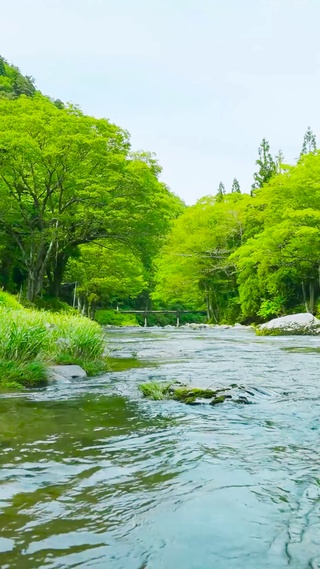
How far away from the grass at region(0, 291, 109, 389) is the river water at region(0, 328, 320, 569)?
1004 millimetres

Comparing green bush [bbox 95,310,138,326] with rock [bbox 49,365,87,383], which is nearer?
rock [bbox 49,365,87,383]

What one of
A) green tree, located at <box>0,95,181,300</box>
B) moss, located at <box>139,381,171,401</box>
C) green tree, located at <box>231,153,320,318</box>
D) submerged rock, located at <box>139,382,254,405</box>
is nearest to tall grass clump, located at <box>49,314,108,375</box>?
moss, located at <box>139,381,171,401</box>

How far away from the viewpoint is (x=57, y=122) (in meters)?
18.7

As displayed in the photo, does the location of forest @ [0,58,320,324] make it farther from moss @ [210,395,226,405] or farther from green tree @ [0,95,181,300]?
moss @ [210,395,226,405]

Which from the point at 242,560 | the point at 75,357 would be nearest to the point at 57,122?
the point at 75,357

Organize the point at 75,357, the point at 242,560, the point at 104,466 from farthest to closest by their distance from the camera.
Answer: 1. the point at 75,357
2. the point at 104,466
3. the point at 242,560

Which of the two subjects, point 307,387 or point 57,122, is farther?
point 57,122

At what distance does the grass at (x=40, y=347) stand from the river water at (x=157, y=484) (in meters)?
1.00

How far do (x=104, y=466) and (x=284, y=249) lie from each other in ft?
83.2

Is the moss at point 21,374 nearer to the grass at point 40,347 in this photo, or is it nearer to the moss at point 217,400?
the grass at point 40,347

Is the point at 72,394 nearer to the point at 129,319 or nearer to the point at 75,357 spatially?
the point at 75,357

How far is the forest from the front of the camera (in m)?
19.0

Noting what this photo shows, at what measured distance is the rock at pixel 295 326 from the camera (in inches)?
822

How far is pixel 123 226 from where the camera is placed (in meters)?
20.7
